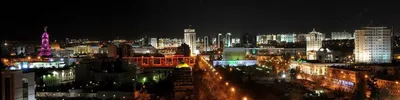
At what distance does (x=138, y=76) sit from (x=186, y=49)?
17230 mm

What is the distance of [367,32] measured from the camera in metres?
20.8

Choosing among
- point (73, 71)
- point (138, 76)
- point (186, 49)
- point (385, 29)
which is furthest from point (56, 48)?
point (385, 29)

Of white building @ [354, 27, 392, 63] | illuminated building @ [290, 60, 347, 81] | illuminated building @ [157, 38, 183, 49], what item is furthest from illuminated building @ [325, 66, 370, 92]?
illuminated building @ [157, 38, 183, 49]

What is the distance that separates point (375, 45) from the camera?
20.6 meters

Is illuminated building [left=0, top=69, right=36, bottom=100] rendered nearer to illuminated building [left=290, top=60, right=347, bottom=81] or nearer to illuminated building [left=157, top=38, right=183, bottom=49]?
illuminated building [left=290, top=60, right=347, bottom=81]

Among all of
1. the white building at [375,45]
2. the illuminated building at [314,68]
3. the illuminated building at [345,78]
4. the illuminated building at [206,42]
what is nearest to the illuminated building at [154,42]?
the illuminated building at [206,42]

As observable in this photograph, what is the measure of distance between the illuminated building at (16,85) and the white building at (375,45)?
18.3 meters

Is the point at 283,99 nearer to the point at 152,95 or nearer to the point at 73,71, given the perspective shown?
the point at 152,95

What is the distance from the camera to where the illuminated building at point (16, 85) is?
4848 millimetres

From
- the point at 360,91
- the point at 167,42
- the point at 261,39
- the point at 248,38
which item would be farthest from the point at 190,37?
the point at 360,91

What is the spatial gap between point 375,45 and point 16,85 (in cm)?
1882

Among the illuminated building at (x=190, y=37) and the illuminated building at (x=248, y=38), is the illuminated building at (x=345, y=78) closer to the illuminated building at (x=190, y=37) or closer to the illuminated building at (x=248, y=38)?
the illuminated building at (x=190, y=37)

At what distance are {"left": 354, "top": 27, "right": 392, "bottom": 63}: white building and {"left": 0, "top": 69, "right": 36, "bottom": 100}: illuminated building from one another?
18296 mm

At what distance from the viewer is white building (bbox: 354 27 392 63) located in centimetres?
2067
